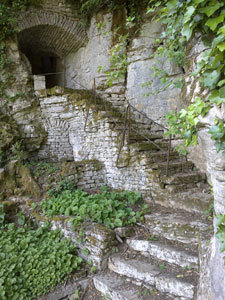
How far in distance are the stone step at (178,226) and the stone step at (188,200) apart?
0.45ft

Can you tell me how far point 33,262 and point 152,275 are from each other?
179cm

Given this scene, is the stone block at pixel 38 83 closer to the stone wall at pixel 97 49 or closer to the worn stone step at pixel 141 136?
the stone wall at pixel 97 49

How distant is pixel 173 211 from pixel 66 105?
4.37 meters

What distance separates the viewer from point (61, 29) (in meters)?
7.64

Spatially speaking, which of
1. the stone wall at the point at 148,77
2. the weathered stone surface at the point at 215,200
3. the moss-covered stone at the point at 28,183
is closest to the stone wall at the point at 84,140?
the stone wall at the point at 148,77

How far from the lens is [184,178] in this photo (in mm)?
4398

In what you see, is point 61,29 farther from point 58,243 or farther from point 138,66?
point 58,243

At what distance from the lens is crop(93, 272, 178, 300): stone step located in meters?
2.68

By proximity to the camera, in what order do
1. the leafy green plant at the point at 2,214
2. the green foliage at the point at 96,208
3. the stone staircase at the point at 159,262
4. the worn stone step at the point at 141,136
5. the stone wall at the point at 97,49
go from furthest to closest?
the stone wall at the point at 97,49
the worn stone step at the point at 141,136
the leafy green plant at the point at 2,214
the green foliage at the point at 96,208
the stone staircase at the point at 159,262

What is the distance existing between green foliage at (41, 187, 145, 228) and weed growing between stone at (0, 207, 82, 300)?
0.43 meters

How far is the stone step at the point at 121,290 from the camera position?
8.80 ft

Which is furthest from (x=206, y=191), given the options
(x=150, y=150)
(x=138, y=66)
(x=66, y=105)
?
(x=66, y=105)

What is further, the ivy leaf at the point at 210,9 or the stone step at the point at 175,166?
the stone step at the point at 175,166

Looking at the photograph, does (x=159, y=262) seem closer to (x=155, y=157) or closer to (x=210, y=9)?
(x=155, y=157)
